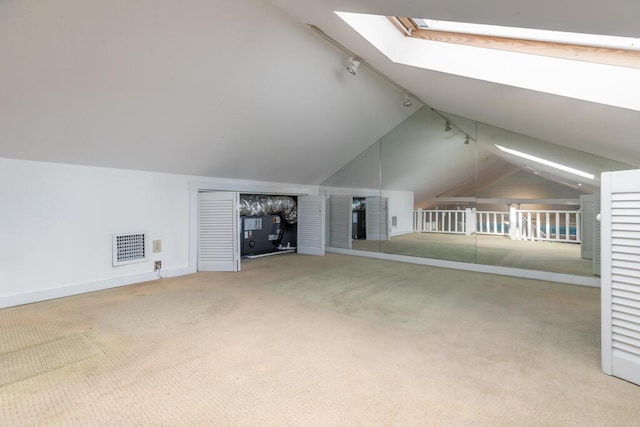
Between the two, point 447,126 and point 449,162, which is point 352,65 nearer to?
point 447,126

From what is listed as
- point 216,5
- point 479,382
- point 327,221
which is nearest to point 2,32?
point 216,5

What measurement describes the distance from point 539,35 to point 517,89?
0.37 meters

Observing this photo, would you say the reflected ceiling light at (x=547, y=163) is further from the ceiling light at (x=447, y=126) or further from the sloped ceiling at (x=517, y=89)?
the ceiling light at (x=447, y=126)

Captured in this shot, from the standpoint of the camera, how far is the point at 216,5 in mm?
2061

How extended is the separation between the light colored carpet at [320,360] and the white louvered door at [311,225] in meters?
2.21

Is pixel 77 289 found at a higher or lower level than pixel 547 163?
lower

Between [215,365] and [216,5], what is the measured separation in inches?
94.3

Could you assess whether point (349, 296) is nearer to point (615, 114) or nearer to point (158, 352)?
point (158, 352)

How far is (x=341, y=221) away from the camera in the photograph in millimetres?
5586

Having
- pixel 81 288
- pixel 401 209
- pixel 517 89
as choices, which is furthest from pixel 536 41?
pixel 81 288

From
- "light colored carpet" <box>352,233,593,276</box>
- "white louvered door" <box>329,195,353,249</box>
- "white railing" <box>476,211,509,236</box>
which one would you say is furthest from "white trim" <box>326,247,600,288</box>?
"white railing" <box>476,211,509,236</box>

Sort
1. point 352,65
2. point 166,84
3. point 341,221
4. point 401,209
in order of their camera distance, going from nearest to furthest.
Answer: point 166,84 < point 352,65 < point 401,209 < point 341,221

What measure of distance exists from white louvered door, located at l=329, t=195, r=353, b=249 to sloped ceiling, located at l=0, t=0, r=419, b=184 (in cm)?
184

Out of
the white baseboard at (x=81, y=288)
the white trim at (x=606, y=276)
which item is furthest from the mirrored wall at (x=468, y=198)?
the white baseboard at (x=81, y=288)
